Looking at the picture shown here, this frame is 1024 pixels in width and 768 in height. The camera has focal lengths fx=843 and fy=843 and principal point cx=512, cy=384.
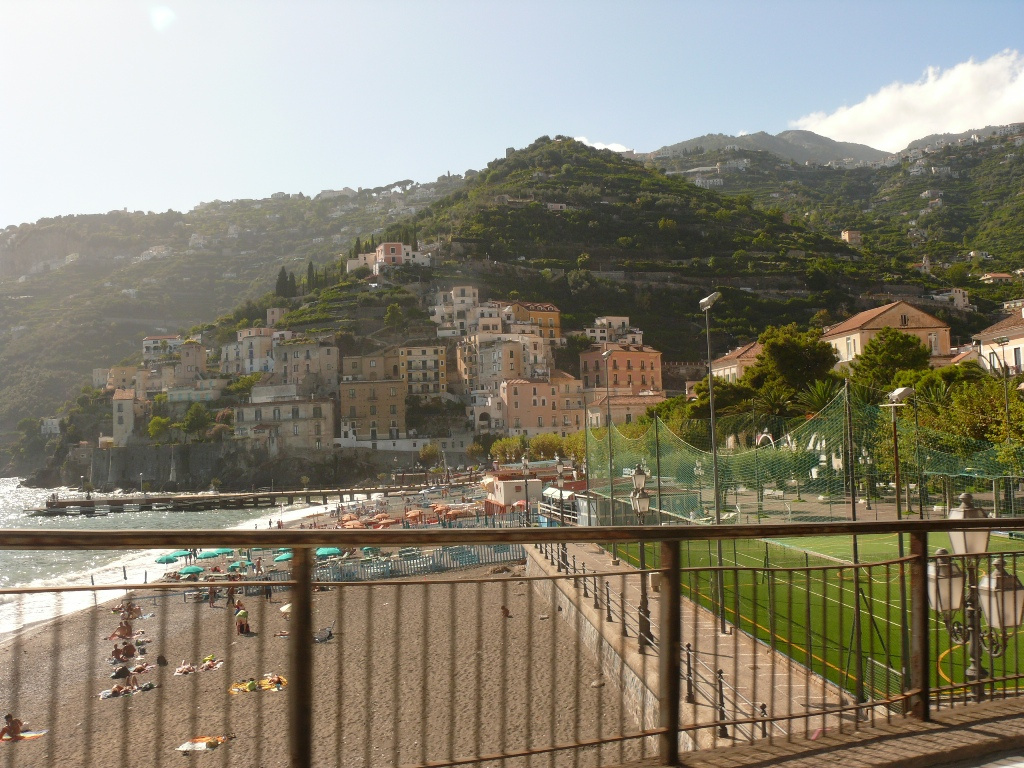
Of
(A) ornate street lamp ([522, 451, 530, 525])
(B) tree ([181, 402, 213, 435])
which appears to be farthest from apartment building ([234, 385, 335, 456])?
(A) ornate street lamp ([522, 451, 530, 525])

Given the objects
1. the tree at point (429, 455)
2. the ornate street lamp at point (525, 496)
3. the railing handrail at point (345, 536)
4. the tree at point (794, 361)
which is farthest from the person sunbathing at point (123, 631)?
the tree at point (429, 455)

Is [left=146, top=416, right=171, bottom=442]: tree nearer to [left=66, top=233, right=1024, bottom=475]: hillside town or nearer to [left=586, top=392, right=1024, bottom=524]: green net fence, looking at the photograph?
[left=66, top=233, right=1024, bottom=475]: hillside town

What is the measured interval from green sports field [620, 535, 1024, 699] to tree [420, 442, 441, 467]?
50235mm

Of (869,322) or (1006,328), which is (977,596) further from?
(869,322)

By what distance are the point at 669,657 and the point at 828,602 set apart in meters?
3.57

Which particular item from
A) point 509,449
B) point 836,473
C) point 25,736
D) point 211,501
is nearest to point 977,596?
point 25,736

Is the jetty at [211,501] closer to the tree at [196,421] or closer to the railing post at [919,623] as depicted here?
the tree at [196,421]

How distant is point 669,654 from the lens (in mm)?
2621

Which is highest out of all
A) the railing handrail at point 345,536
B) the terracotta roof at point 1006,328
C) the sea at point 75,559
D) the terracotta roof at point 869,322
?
the terracotta roof at point 869,322

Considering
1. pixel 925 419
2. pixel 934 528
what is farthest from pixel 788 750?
pixel 925 419

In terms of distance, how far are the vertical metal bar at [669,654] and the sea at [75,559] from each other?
1.52 meters

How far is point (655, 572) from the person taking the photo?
2.70 m

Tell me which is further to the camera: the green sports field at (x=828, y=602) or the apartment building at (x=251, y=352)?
the apartment building at (x=251, y=352)

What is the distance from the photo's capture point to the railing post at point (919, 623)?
3.06 m
